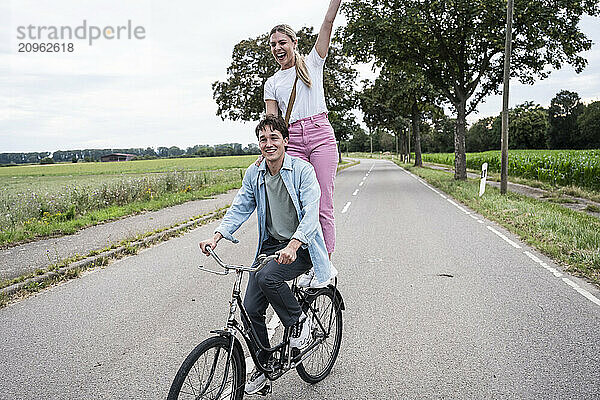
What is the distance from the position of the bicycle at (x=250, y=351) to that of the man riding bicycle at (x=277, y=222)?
83 mm

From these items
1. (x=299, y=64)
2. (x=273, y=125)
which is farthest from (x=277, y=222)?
(x=299, y=64)

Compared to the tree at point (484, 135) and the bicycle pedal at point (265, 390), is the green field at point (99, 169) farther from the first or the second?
the tree at point (484, 135)

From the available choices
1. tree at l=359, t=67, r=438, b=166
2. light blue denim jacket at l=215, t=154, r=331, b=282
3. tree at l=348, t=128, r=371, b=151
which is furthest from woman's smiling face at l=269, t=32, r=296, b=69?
tree at l=348, t=128, r=371, b=151

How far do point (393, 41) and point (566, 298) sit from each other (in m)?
18.2

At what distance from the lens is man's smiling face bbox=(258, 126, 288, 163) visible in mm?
Answer: 3039

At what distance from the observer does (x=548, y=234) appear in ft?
30.1

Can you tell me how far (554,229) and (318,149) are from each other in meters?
7.62

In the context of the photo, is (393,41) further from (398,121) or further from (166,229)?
(398,121)

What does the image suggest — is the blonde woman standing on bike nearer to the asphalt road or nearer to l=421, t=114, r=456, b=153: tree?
the asphalt road

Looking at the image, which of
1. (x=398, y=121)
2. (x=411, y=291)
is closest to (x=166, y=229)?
(x=411, y=291)

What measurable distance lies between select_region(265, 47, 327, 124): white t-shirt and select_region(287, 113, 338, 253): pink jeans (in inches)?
2.5

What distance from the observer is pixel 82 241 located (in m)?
9.30

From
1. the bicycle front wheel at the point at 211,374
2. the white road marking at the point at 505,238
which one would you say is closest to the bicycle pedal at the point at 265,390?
the bicycle front wheel at the point at 211,374

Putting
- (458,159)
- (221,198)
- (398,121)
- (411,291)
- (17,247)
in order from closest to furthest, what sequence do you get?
(411,291) < (17,247) < (221,198) < (458,159) < (398,121)
